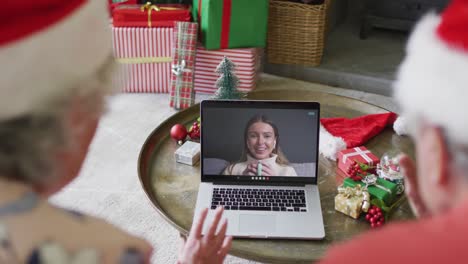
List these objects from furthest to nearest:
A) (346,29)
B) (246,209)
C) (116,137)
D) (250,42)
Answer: (346,29) < (250,42) < (116,137) < (246,209)

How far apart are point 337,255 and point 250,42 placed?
7.44 ft

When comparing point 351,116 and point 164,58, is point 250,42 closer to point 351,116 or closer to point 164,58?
point 164,58

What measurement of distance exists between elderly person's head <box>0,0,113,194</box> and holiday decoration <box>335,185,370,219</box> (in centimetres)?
89

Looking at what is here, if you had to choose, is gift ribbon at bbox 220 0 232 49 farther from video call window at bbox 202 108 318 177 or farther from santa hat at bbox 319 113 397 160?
video call window at bbox 202 108 318 177

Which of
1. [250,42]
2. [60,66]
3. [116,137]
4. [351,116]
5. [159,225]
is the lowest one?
[159,225]

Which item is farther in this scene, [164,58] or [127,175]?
[164,58]

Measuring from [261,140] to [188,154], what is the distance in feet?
0.86

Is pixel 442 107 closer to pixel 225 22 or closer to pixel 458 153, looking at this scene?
pixel 458 153

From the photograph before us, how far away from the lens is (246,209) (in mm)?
1436

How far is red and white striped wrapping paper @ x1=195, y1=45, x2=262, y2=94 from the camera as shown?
273 centimetres

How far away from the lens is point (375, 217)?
1.39 m

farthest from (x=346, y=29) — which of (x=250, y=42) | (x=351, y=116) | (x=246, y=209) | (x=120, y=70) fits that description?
(x=120, y=70)

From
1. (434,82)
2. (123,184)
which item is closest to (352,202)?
(434,82)

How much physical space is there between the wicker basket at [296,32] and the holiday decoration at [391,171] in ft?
4.95
